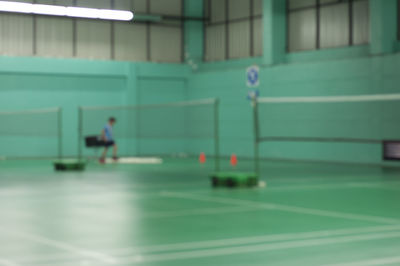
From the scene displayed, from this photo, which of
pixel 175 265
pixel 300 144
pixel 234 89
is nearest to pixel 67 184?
pixel 175 265

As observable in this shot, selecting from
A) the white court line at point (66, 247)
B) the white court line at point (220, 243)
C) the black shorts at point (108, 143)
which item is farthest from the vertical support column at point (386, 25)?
the white court line at point (66, 247)

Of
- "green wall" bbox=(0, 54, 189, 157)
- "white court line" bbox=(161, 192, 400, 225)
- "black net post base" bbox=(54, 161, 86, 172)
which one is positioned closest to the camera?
"white court line" bbox=(161, 192, 400, 225)

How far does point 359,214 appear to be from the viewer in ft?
43.4

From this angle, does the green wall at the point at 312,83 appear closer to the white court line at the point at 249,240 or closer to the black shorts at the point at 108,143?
the black shorts at the point at 108,143

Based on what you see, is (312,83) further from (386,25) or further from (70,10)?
(70,10)

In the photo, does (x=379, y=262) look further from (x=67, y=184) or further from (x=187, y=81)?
(x=187, y=81)

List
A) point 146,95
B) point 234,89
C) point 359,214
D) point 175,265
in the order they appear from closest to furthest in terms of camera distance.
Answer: point 175,265, point 359,214, point 234,89, point 146,95

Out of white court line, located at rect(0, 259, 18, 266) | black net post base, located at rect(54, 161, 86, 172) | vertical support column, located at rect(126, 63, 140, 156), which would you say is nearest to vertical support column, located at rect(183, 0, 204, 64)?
vertical support column, located at rect(126, 63, 140, 156)

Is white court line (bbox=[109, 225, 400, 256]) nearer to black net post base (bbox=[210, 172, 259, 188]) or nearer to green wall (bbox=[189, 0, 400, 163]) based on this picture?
black net post base (bbox=[210, 172, 259, 188])

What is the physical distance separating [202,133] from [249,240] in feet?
89.5

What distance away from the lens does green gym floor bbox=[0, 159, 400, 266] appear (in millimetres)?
8992

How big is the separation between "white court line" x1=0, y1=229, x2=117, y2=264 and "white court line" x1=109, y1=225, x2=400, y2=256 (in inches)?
9.7

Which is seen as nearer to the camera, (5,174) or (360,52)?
(5,174)

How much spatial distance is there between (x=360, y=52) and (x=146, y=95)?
1290cm
